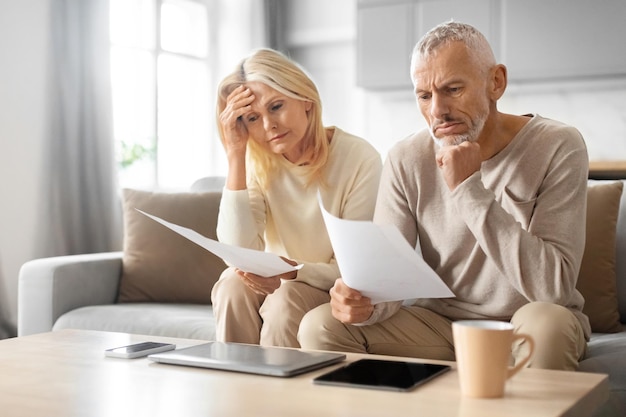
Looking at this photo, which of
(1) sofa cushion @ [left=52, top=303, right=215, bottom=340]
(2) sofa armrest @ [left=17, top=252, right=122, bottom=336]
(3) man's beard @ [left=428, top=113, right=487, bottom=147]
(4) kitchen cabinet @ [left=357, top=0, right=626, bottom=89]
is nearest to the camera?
(3) man's beard @ [left=428, top=113, right=487, bottom=147]

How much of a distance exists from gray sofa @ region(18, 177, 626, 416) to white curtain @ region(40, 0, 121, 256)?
0.79 m

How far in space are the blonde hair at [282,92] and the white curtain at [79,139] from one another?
1.58 m

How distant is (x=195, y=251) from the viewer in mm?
2793

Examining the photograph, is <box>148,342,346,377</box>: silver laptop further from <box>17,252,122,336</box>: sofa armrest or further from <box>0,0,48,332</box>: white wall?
<box>0,0,48,332</box>: white wall

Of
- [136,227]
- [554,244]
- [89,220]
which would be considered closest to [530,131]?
[554,244]

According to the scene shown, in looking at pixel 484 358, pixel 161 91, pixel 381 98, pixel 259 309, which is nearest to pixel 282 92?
pixel 259 309

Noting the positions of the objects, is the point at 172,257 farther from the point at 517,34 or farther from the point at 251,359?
the point at 517,34

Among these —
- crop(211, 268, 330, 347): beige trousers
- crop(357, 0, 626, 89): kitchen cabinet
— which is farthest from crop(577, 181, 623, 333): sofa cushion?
crop(357, 0, 626, 89): kitchen cabinet

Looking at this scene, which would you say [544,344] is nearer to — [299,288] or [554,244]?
[554,244]

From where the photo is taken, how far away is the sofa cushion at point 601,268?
2.12 meters

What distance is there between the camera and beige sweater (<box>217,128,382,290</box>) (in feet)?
6.88

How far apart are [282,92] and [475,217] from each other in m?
0.77

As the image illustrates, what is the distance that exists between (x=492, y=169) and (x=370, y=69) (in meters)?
3.24

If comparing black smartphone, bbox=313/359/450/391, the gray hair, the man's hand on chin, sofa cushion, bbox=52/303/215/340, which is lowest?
sofa cushion, bbox=52/303/215/340
